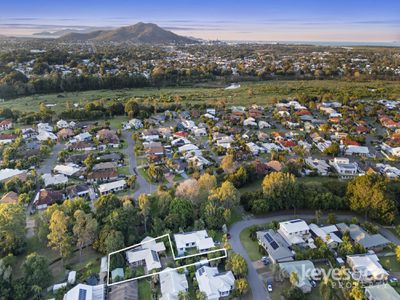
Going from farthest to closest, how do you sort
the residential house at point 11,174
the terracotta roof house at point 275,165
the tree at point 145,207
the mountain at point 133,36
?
the mountain at point 133,36
the terracotta roof house at point 275,165
the residential house at point 11,174
the tree at point 145,207

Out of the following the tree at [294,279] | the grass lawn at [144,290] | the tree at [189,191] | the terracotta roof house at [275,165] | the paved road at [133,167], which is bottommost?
the paved road at [133,167]

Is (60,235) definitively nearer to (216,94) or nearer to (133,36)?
(216,94)

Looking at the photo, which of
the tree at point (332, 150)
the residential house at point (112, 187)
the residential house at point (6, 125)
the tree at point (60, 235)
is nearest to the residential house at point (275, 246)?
Answer: the tree at point (60, 235)

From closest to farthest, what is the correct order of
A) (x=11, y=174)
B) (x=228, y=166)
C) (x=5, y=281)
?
1. (x=5, y=281)
2. (x=11, y=174)
3. (x=228, y=166)

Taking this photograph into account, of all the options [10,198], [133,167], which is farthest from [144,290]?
[133,167]

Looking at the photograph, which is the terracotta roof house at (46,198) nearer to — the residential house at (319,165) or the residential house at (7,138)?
the residential house at (7,138)

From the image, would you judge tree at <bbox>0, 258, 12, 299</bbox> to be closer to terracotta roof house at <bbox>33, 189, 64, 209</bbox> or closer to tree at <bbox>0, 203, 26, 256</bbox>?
tree at <bbox>0, 203, 26, 256</bbox>

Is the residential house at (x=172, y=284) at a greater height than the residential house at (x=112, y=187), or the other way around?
the residential house at (x=172, y=284)

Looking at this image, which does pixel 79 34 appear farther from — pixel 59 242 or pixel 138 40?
pixel 59 242
